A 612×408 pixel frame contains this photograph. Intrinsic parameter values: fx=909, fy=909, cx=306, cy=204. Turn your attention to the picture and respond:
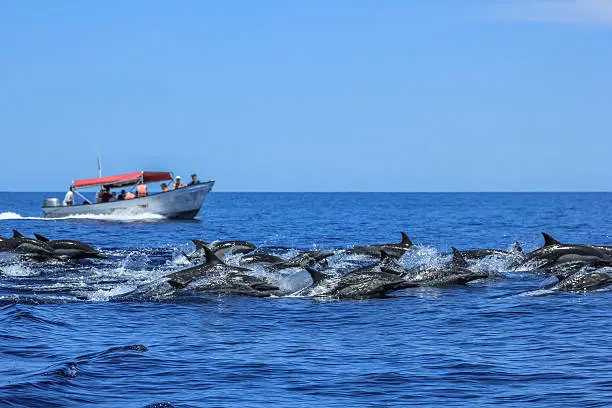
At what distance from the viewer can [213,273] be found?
22.7 metres

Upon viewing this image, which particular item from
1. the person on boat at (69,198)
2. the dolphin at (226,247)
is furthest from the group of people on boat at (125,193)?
the dolphin at (226,247)

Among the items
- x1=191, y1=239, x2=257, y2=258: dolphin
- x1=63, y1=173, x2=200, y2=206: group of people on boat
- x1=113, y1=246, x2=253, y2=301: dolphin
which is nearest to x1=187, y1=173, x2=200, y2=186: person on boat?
x1=63, y1=173, x2=200, y2=206: group of people on boat

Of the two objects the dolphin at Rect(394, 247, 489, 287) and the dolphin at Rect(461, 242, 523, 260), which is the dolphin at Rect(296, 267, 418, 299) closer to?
the dolphin at Rect(394, 247, 489, 287)

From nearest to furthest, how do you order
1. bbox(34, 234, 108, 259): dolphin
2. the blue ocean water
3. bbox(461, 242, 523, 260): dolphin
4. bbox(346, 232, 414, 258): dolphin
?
1. the blue ocean water
2. bbox(461, 242, 523, 260): dolphin
3. bbox(346, 232, 414, 258): dolphin
4. bbox(34, 234, 108, 259): dolphin

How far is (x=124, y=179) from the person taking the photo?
65.9m

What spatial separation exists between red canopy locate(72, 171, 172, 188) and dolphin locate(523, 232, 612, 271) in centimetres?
4238

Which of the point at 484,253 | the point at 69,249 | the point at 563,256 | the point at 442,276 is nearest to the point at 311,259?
the point at 484,253

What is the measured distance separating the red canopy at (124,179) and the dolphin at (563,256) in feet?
139

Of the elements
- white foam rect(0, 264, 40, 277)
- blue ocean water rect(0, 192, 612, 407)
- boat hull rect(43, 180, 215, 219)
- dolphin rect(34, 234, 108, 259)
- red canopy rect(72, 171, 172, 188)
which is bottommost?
blue ocean water rect(0, 192, 612, 407)

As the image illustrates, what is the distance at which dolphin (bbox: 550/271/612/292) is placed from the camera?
21.4m

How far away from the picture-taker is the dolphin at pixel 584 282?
21.4 meters

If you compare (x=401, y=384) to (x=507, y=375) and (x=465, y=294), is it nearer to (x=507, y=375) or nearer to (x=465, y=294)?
(x=507, y=375)

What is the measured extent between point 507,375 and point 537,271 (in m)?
14.3

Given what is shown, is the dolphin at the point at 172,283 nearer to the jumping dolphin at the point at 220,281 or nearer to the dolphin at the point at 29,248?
the jumping dolphin at the point at 220,281
